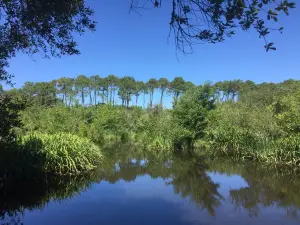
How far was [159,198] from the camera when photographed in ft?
25.5

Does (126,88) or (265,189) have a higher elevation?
(126,88)

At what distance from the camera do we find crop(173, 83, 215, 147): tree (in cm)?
1806

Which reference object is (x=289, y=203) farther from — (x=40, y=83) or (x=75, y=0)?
(x=40, y=83)

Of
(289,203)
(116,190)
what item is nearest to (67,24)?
(116,190)

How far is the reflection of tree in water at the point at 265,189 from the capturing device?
23.2 ft

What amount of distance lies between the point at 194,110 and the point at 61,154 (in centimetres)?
1042

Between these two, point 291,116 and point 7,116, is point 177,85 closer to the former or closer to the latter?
→ point 291,116

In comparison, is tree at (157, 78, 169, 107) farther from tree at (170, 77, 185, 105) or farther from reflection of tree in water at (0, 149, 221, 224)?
reflection of tree in water at (0, 149, 221, 224)

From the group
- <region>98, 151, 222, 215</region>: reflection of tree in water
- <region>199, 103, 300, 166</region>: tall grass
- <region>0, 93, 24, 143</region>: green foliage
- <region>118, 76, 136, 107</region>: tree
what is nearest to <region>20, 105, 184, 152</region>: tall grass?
<region>199, 103, 300, 166</region>: tall grass

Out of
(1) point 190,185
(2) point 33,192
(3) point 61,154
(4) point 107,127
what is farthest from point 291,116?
(4) point 107,127

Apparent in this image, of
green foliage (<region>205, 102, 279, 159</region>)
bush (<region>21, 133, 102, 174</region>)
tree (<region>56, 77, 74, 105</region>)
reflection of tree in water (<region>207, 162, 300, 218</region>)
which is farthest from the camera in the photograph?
tree (<region>56, 77, 74, 105</region>)

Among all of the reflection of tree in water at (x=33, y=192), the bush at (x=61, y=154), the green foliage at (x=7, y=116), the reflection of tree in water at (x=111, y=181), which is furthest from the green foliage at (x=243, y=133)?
the green foliage at (x=7, y=116)

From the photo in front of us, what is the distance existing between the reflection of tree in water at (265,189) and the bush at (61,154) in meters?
5.50

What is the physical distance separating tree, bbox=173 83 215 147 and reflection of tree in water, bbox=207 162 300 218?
623 centimetres
